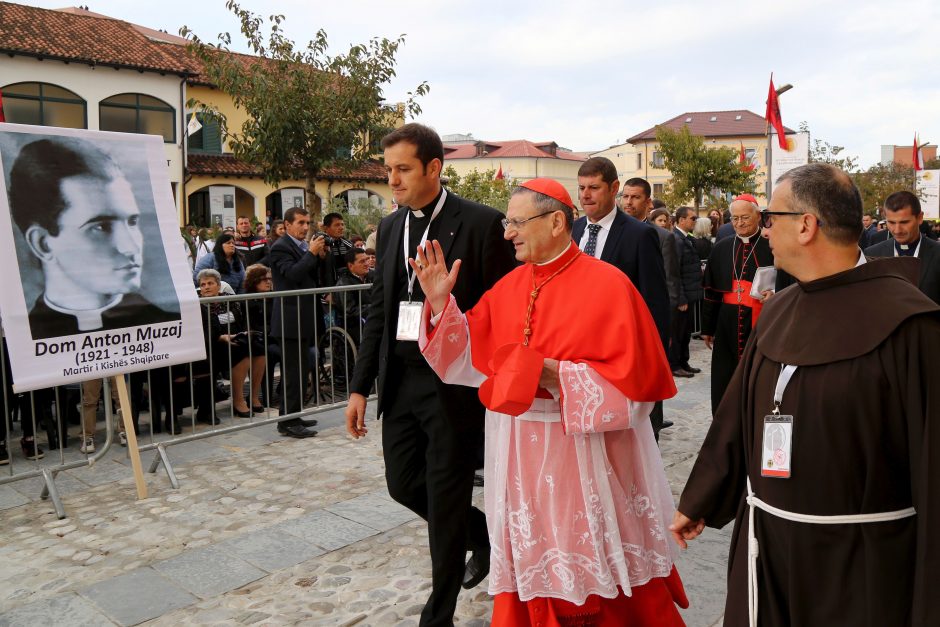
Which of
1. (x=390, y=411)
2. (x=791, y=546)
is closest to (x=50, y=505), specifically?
(x=390, y=411)

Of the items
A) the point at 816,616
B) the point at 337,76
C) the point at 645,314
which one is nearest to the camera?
the point at 816,616

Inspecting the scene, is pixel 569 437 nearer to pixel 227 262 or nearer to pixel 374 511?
pixel 374 511

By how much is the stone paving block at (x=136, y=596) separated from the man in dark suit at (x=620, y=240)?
2.99 m

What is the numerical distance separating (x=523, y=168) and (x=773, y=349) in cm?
8621

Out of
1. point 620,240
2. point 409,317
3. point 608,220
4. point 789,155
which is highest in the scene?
point 789,155

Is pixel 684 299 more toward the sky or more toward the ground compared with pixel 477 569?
more toward the sky

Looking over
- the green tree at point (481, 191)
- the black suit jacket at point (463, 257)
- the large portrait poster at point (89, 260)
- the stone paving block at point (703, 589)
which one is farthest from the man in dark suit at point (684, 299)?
the green tree at point (481, 191)

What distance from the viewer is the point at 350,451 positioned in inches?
256

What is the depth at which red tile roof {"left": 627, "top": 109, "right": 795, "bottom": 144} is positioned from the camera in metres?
78.2

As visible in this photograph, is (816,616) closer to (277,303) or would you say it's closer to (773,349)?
(773,349)

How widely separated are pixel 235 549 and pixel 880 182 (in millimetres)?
43114

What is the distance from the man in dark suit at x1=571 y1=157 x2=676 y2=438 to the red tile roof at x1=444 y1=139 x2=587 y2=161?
81.4m

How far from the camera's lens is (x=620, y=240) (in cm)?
502

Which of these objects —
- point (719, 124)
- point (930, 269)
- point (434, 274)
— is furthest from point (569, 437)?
point (719, 124)
